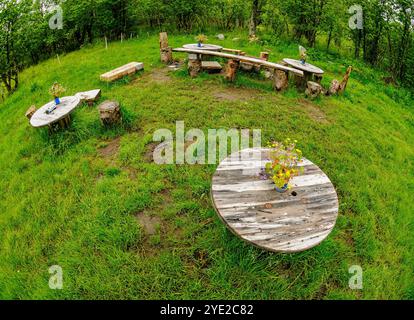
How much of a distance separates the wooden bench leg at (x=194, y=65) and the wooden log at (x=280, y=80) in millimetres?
2718

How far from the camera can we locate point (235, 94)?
27.7ft

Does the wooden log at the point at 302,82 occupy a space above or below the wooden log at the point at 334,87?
above

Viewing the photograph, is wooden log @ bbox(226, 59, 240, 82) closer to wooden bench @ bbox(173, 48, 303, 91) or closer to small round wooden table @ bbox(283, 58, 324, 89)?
wooden bench @ bbox(173, 48, 303, 91)

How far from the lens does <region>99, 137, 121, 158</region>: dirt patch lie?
5.91 meters

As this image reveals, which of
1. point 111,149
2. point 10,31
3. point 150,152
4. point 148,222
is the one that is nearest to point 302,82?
point 150,152

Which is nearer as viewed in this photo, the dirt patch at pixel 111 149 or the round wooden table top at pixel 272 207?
the round wooden table top at pixel 272 207

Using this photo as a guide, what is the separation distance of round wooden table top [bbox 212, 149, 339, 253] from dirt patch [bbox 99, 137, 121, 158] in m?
2.90

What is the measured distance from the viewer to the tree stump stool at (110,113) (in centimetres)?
625

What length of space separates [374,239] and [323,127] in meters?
3.49

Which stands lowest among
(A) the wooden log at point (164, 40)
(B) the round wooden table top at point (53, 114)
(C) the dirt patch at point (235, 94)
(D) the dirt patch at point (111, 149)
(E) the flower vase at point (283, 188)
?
(D) the dirt patch at point (111, 149)

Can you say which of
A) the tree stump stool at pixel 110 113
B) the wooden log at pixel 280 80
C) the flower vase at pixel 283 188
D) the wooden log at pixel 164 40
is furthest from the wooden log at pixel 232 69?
the flower vase at pixel 283 188

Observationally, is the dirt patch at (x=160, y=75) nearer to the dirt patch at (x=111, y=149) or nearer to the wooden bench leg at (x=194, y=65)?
the wooden bench leg at (x=194, y=65)
